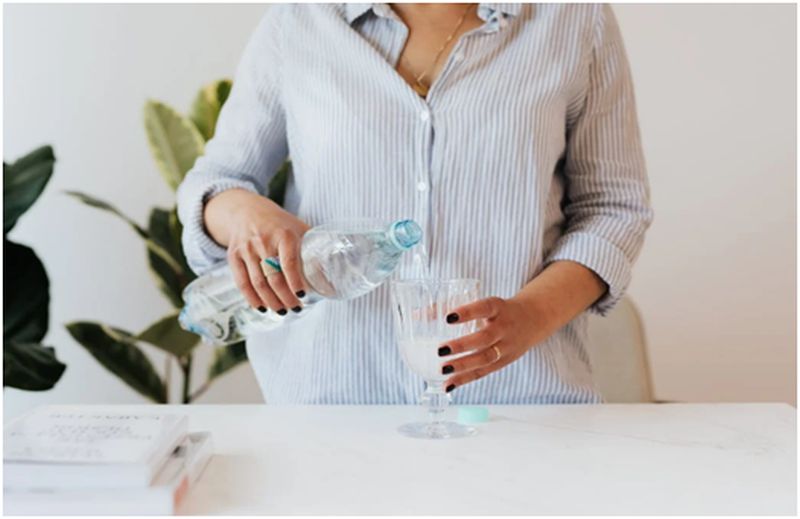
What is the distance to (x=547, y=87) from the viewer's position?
119 cm

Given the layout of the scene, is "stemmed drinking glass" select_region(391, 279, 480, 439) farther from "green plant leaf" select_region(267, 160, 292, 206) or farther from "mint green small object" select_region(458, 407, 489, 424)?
"green plant leaf" select_region(267, 160, 292, 206)

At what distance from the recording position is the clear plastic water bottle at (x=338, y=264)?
1.00 metres

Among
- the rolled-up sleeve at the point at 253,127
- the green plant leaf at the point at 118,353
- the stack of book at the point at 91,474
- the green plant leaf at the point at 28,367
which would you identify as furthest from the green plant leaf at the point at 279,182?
the stack of book at the point at 91,474

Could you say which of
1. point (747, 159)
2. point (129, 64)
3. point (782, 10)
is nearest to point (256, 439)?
point (129, 64)

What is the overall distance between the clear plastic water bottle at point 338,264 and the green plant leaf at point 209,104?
1.01m

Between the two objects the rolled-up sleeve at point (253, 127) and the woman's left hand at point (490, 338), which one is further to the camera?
the rolled-up sleeve at point (253, 127)

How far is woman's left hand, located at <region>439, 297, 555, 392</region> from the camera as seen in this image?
911mm

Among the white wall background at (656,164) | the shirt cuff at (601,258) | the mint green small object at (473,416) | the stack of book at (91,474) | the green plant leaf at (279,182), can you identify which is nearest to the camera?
the stack of book at (91,474)

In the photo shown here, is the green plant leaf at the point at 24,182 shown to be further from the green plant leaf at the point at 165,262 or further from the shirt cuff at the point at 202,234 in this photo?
the shirt cuff at the point at 202,234

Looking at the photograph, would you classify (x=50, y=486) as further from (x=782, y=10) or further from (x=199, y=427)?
(x=782, y=10)

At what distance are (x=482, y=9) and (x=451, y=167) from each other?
0.74 feet

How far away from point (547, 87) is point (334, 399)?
467 millimetres

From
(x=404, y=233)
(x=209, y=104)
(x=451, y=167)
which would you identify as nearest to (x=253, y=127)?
(x=451, y=167)

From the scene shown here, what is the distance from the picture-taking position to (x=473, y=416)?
3.32 ft
